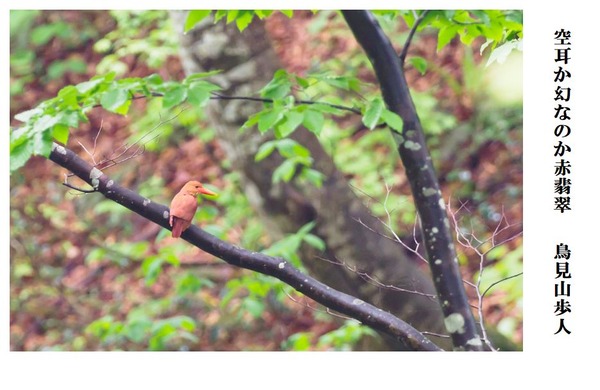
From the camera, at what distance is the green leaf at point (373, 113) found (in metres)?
1.17

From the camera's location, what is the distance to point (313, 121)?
1.21 meters

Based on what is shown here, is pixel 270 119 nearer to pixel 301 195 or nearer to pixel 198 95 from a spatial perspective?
pixel 198 95

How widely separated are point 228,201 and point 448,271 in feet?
4.62

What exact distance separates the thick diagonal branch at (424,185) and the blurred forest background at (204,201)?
1.31m

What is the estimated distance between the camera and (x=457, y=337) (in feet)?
3.80

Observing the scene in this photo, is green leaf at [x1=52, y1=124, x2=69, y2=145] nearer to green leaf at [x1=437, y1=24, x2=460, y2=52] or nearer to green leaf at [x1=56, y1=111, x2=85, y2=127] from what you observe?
green leaf at [x1=56, y1=111, x2=85, y2=127]

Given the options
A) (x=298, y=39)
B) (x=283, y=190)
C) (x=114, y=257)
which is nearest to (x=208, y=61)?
(x=283, y=190)

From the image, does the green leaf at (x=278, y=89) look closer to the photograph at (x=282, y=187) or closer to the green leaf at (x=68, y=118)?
the photograph at (x=282, y=187)

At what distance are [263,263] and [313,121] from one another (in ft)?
1.00

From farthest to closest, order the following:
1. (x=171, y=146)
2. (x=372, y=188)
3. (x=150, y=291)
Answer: (x=171, y=146)
(x=150, y=291)
(x=372, y=188)

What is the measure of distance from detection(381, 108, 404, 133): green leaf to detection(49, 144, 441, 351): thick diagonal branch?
1.05 ft

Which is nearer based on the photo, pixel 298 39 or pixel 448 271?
pixel 448 271

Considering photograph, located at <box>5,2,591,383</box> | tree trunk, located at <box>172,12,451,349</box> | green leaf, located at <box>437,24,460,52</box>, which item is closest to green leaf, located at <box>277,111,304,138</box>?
photograph, located at <box>5,2,591,383</box>
